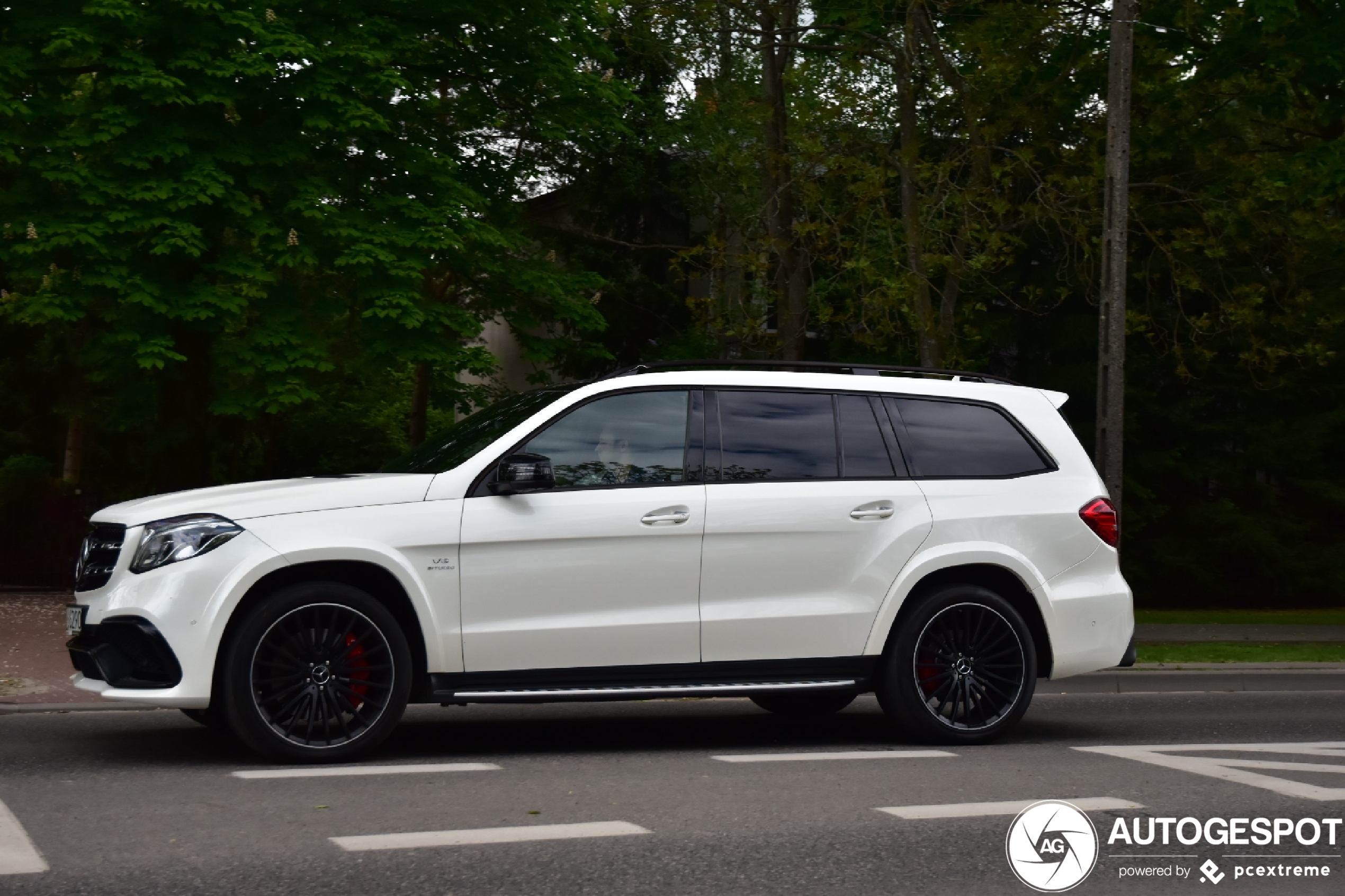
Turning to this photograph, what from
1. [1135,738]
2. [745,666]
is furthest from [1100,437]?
[745,666]

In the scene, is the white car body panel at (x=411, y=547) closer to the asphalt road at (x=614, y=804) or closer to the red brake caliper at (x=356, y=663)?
the red brake caliper at (x=356, y=663)

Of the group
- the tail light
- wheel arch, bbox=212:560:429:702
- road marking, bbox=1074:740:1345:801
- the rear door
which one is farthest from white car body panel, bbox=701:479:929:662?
road marking, bbox=1074:740:1345:801

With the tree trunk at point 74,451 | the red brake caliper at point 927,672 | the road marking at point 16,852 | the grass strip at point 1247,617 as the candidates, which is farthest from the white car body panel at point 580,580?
the tree trunk at point 74,451

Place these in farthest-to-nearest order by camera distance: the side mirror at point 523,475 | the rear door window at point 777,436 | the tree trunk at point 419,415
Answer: the tree trunk at point 419,415
the rear door window at point 777,436
the side mirror at point 523,475

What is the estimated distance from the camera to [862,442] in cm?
843

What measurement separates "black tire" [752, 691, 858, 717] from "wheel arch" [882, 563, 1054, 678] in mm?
1240

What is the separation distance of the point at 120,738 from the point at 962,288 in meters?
15.7

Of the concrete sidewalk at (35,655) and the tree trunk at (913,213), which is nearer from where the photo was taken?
the concrete sidewalk at (35,655)

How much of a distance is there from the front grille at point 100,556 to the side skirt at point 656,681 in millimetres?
1550

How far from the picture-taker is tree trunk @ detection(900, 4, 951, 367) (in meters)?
17.3

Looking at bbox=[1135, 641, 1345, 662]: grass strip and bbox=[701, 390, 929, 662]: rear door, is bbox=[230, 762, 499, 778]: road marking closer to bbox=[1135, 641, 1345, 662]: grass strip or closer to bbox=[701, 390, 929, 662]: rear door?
bbox=[701, 390, 929, 662]: rear door

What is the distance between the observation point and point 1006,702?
8.45 meters

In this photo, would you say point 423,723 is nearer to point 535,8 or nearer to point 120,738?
point 120,738

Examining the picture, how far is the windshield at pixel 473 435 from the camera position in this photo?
7.87m
